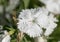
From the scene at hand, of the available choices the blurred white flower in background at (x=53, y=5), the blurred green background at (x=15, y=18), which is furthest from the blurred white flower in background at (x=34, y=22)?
the blurred white flower in background at (x=53, y=5)

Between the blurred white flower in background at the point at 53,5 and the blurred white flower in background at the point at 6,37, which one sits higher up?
the blurred white flower in background at the point at 53,5

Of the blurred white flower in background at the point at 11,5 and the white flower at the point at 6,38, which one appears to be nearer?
the white flower at the point at 6,38

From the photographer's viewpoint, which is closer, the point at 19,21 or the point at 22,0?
the point at 19,21

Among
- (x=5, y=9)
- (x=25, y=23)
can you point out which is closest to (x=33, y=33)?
(x=25, y=23)

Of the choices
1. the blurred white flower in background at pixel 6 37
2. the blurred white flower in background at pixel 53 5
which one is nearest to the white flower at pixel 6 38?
the blurred white flower in background at pixel 6 37

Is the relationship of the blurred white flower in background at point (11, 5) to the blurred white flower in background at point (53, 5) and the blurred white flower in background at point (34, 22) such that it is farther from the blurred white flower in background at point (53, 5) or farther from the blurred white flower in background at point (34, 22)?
the blurred white flower in background at point (34, 22)

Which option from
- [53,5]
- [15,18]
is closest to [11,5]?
[53,5]

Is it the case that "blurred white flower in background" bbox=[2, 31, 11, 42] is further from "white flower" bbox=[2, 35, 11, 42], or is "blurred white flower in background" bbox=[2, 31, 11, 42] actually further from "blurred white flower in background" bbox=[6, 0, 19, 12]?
"blurred white flower in background" bbox=[6, 0, 19, 12]

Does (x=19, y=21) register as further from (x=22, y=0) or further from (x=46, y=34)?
(x=22, y=0)
